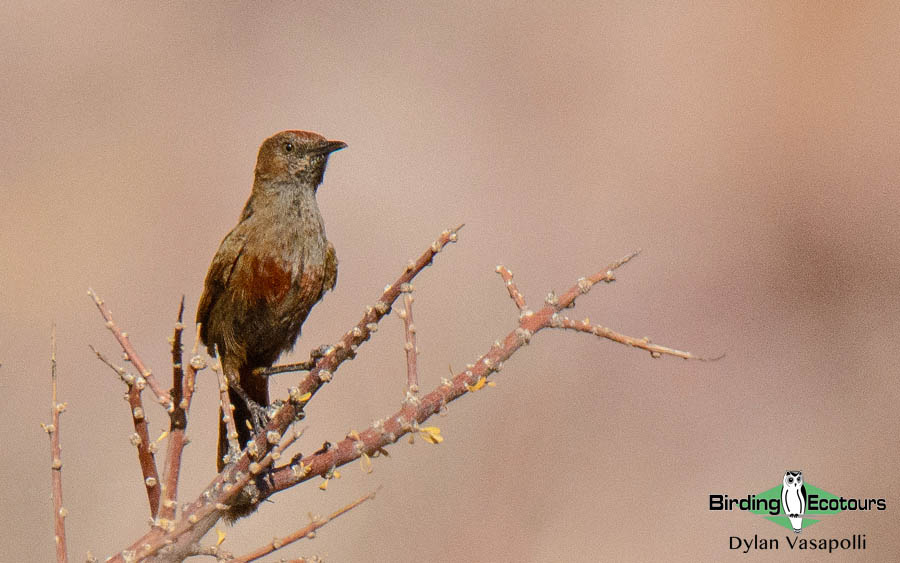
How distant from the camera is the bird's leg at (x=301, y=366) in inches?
133

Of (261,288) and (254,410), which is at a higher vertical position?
(261,288)

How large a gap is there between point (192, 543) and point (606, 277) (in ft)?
4.31

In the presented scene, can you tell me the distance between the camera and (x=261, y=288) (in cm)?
432

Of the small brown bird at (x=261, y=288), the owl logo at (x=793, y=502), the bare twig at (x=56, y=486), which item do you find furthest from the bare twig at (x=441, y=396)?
the owl logo at (x=793, y=502)

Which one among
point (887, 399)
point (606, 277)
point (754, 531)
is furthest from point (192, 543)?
point (887, 399)

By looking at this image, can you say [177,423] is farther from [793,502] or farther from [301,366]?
[793,502]

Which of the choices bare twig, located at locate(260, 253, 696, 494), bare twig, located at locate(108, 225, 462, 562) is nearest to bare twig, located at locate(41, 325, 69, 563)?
bare twig, located at locate(108, 225, 462, 562)

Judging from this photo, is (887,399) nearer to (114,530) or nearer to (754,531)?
(754,531)

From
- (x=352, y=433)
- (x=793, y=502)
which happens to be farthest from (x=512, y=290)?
(x=793, y=502)

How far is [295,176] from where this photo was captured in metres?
4.75

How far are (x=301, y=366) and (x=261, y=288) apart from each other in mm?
712

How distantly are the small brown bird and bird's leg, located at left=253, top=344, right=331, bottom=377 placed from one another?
0.14 m

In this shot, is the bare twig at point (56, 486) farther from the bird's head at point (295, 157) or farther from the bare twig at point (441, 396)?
the bird's head at point (295, 157)

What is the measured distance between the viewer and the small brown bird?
14.3 ft
